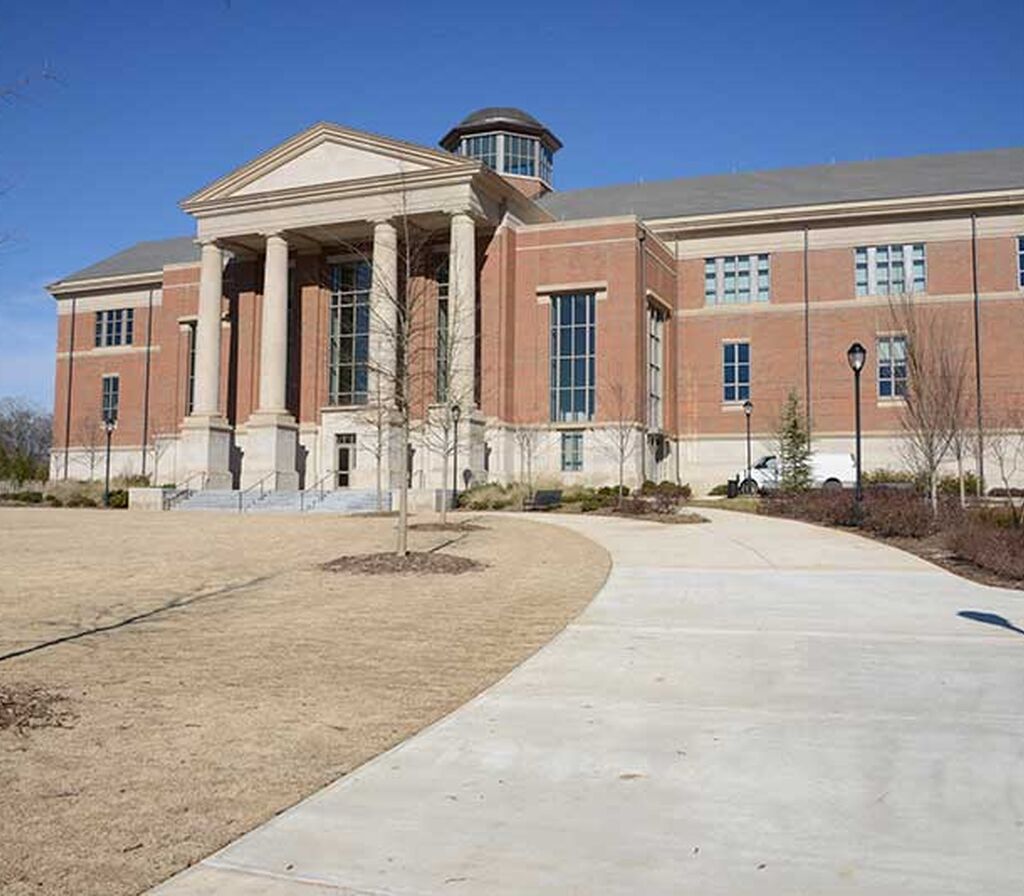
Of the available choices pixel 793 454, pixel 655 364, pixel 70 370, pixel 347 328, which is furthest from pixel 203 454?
pixel 793 454

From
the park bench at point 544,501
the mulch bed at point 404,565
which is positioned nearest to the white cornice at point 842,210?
the park bench at point 544,501

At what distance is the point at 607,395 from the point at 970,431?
15.3 metres

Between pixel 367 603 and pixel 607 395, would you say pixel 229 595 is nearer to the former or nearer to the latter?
pixel 367 603

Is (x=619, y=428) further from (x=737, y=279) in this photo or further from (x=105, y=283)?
(x=105, y=283)

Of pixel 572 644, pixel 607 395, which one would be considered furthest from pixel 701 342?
pixel 572 644

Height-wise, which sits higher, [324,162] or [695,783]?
[324,162]

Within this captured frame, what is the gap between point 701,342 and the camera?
49312mm

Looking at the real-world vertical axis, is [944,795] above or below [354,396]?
below

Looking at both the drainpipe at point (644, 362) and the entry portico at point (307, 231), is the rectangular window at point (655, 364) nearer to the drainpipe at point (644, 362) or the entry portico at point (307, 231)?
the drainpipe at point (644, 362)

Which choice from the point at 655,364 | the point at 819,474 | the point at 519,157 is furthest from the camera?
the point at 519,157

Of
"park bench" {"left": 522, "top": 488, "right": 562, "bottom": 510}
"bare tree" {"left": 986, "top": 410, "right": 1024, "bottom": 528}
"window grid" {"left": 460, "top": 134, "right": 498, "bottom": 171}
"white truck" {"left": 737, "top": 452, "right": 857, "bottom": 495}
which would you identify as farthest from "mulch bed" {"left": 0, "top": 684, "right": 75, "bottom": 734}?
"window grid" {"left": 460, "top": 134, "right": 498, "bottom": 171}

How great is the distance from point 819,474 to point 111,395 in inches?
1713

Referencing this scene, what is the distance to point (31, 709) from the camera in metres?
6.64

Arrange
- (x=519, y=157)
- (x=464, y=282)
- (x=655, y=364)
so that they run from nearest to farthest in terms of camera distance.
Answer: (x=464, y=282) < (x=655, y=364) < (x=519, y=157)
